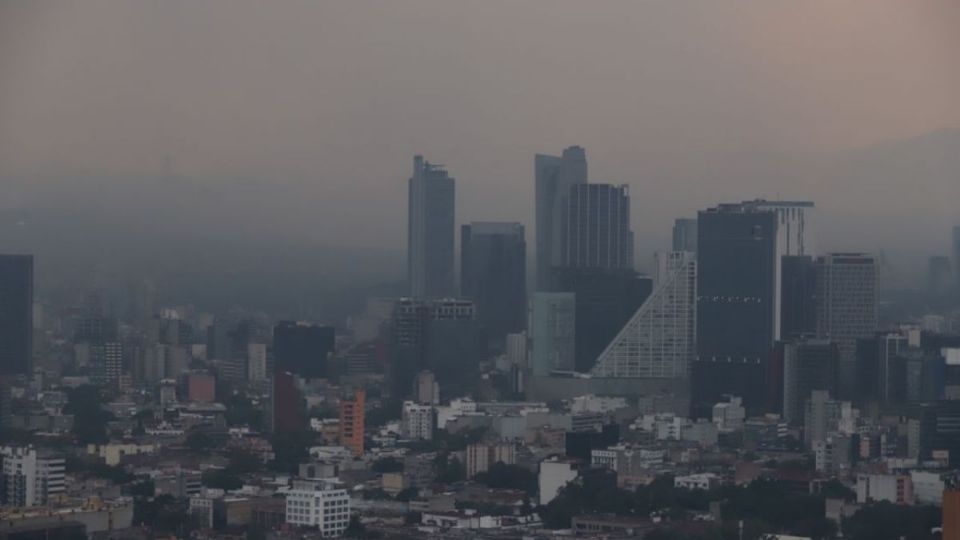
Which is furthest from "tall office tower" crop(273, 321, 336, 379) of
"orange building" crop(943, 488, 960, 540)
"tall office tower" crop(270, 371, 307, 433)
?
"orange building" crop(943, 488, 960, 540)

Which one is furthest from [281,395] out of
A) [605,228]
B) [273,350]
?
[605,228]

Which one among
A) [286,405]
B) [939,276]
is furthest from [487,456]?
[939,276]

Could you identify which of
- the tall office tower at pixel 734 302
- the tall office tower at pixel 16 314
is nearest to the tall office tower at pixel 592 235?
the tall office tower at pixel 734 302

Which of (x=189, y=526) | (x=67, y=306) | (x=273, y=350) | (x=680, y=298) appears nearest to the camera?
(x=189, y=526)

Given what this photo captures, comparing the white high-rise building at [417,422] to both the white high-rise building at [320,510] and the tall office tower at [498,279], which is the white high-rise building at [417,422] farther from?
the white high-rise building at [320,510]

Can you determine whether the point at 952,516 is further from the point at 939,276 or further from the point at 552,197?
the point at 552,197

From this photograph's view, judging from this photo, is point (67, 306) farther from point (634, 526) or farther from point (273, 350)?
point (634, 526)
